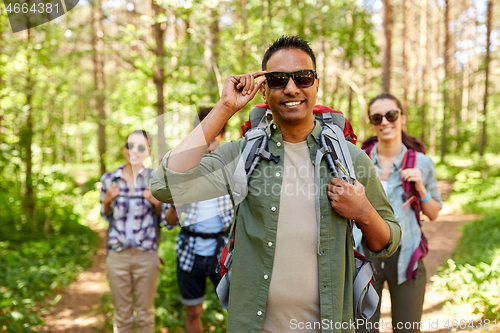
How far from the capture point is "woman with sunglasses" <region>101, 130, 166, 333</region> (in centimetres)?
353

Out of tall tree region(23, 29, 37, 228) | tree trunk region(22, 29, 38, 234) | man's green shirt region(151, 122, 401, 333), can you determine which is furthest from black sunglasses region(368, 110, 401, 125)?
tree trunk region(22, 29, 38, 234)

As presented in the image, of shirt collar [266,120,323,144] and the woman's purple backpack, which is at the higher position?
shirt collar [266,120,323,144]

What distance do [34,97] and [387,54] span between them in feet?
30.4

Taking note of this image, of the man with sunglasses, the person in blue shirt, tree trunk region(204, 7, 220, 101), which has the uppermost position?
tree trunk region(204, 7, 220, 101)

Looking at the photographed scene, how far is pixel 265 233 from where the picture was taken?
177cm

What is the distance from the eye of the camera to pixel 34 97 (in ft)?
27.7

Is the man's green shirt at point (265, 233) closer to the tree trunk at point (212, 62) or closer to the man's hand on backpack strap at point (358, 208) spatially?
the man's hand on backpack strap at point (358, 208)

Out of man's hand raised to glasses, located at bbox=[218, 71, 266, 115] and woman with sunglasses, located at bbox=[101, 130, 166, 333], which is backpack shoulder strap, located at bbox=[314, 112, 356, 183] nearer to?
man's hand raised to glasses, located at bbox=[218, 71, 266, 115]

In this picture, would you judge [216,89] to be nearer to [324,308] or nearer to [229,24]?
[229,24]

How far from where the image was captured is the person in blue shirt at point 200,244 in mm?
3484

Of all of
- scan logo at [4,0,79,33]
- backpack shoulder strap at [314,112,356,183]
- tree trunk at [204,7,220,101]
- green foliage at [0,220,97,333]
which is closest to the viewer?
backpack shoulder strap at [314,112,356,183]

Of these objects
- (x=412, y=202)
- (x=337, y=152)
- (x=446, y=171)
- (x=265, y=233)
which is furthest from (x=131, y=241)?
(x=446, y=171)

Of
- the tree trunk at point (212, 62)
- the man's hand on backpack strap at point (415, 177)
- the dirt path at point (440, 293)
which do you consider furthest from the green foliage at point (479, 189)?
the man's hand on backpack strap at point (415, 177)

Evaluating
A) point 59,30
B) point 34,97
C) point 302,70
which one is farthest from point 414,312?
point 34,97
